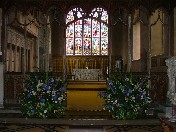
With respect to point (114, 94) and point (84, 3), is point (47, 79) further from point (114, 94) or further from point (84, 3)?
point (84, 3)

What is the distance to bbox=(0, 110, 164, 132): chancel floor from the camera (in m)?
6.72

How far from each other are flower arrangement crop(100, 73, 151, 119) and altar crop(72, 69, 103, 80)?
10003 millimetres

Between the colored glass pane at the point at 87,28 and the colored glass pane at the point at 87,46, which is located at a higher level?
the colored glass pane at the point at 87,28

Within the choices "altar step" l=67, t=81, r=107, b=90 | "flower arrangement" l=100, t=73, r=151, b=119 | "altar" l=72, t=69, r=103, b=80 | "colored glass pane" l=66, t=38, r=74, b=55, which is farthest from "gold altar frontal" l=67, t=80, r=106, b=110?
"colored glass pane" l=66, t=38, r=74, b=55

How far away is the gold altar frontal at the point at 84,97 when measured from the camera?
9971 mm

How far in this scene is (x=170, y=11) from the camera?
380 inches

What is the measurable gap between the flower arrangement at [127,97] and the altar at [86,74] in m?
10.0

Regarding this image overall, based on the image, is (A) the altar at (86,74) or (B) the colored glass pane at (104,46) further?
(B) the colored glass pane at (104,46)

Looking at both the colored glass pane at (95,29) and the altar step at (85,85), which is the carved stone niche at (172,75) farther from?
the colored glass pane at (95,29)

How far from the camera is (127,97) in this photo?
25.5 ft

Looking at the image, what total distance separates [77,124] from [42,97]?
3.56 ft

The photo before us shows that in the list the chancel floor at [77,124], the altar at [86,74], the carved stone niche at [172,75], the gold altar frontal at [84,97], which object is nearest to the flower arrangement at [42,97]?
the chancel floor at [77,124]

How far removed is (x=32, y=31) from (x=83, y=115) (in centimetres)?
767

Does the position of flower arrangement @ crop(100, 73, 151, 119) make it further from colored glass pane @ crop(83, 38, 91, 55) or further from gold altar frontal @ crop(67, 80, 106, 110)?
colored glass pane @ crop(83, 38, 91, 55)
